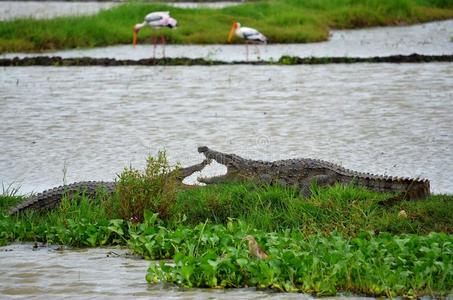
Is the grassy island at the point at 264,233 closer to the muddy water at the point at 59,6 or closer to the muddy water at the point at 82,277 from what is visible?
the muddy water at the point at 82,277

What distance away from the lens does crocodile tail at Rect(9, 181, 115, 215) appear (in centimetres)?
823

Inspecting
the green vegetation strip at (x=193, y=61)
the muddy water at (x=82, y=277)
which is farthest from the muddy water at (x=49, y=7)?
the muddy water at (x=82, y=277)

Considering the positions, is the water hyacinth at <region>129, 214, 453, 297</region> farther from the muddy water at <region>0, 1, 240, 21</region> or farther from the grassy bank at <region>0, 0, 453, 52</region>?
the muddy water at <region>0, 1, 240, 21</region>

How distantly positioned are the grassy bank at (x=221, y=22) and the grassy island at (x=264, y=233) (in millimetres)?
14266

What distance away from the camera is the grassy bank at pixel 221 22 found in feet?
75.5

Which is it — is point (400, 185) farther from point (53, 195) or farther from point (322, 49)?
point (322, 49)

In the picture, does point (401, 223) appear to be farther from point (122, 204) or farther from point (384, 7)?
point (384, 7)

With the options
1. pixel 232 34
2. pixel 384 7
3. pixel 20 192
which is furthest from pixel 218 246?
pixel 384 7

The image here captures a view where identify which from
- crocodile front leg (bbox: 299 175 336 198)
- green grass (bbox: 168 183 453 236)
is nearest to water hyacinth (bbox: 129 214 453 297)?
green grass (bbox: 168 183 453 236)

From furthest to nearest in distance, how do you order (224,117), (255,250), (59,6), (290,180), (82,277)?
(59,6) < (224,117) < (290,180) < (82,277) < (255,250)

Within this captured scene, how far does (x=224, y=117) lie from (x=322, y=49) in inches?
352

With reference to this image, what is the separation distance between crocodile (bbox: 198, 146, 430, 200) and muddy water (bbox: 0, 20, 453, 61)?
1145 centimetres

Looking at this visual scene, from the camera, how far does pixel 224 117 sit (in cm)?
1401

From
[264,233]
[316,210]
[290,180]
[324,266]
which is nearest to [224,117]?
[290,180]
